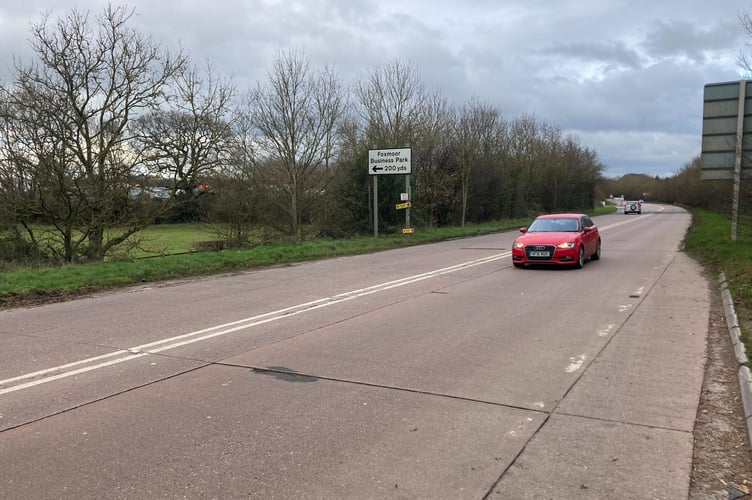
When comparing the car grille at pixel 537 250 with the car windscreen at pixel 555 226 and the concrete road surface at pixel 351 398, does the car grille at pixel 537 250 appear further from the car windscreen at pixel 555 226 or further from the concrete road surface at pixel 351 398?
the concrete road surface at pixel 351 398

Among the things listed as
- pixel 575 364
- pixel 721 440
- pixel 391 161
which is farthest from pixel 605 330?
pixel 391 161

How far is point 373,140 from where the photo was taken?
32.1 metres

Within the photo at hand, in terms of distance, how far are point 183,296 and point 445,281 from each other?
559cm

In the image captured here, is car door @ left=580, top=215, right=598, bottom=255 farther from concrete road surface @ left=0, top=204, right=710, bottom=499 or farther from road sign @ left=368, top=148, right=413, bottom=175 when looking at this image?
road sign @ left=368, top=148, right=413, bottom=175

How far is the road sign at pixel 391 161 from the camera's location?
82.1 ft

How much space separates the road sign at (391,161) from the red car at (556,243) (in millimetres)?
10200

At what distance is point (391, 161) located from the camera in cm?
2541

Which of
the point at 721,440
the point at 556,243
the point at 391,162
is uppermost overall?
the point at 391,162

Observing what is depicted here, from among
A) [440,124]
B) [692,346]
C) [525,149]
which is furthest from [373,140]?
[525,149]

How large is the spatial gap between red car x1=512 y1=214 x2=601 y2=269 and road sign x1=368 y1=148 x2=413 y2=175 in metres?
10.2

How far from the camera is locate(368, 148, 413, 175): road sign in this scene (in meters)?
25.0

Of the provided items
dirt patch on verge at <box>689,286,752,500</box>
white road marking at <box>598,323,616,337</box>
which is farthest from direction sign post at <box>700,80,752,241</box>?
dirt patch on verge at <box>689,286,752,500</box>

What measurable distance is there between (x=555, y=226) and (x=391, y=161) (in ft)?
37.1

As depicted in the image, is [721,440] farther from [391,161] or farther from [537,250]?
[391,161]
